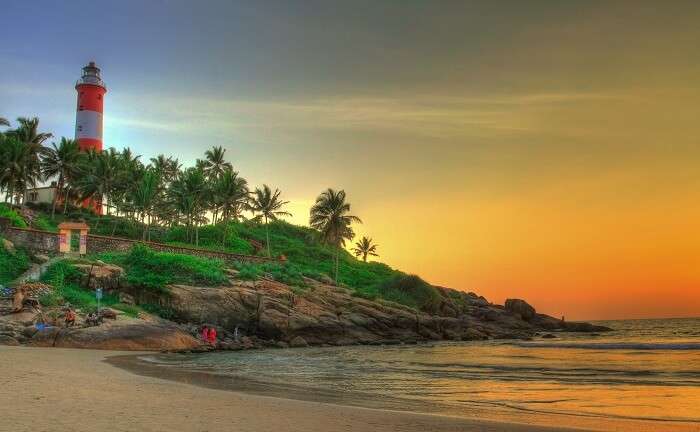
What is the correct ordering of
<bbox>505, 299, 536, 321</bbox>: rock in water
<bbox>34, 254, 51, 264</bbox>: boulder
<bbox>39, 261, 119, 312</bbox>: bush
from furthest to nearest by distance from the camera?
<bbox>505, 299, 536, 321</bbox>: rock in water, <bbox>34, 254, 51, 264</bbox>: boulder, <bbox>39, 261, 119, 312</bbox>: bush

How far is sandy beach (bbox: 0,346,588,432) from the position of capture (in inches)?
304

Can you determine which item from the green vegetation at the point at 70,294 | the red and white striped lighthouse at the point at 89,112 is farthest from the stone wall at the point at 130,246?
the red and white striped lighthouse at the point at 89,112

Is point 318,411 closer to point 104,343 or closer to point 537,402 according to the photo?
point 537,402

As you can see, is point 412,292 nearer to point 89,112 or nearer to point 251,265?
point 251,265

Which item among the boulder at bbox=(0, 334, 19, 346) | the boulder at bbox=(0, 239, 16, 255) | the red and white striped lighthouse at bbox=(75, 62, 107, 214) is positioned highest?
the red and white striped lighthouse at bbox=(75, 62, 107, 214)

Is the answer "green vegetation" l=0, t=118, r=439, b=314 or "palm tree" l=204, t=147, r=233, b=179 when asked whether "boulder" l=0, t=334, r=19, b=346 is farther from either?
"palm tree" l=204, t=147, r=233, b=179

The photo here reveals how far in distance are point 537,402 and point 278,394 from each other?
6.52 meters

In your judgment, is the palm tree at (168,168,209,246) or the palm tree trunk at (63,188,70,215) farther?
the palm tree trunk at (63,188,70,215)

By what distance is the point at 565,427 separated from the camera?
9.34 m

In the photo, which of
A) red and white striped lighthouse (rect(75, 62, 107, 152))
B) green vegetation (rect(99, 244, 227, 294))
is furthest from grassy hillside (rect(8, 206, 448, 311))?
red and white striped lighthouse (rect(75, 62, 107, 152))

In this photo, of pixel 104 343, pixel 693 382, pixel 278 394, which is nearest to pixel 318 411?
pixel 278 394

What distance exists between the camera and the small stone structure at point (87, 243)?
38.1 metres

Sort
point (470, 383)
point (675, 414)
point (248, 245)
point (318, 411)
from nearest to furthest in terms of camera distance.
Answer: point (318, 411), point (675, 414), point (470, 383), point (248, 245)

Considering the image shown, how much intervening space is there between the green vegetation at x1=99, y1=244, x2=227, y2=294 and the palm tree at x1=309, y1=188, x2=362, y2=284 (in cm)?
2467
